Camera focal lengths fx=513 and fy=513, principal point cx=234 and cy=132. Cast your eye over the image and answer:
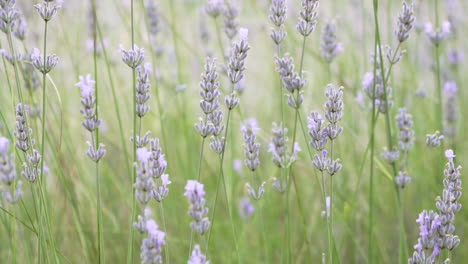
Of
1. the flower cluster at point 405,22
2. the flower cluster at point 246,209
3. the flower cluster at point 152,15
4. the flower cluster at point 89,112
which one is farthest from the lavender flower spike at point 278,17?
the flower cluster at point 246,209

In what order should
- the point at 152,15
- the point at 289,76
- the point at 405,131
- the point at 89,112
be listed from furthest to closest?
the point at 152,15, the point at 405,131, the point at 289,76, the point at 89,112

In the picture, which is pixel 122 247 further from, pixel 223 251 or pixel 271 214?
pixel 271 214

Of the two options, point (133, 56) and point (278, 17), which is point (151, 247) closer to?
point (133, 56)

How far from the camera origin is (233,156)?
6.73 ft

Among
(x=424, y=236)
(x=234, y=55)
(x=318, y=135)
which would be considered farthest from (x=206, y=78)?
(x=424, y=236)

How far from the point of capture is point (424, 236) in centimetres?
107

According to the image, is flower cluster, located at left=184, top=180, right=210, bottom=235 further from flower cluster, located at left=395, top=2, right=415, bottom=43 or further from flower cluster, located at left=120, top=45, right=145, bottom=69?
flower cluster, located at left=395, top=2, right=415, bottom=43

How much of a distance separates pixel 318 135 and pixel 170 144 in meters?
1.66

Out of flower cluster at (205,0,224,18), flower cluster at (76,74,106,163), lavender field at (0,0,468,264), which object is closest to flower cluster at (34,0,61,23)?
lavender field at (0,0,468,264)

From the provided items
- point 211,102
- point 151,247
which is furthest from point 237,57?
point 151,247

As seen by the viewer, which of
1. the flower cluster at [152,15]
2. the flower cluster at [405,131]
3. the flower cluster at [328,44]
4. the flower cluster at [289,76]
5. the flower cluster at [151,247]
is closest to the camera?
the flower cluster at [151,247]

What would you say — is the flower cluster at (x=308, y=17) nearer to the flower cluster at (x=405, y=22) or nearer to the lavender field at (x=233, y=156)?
the lavender field at (x=233, y=156)

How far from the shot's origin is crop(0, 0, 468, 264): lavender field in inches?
42.8

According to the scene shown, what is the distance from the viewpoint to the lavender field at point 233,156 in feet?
3.57
